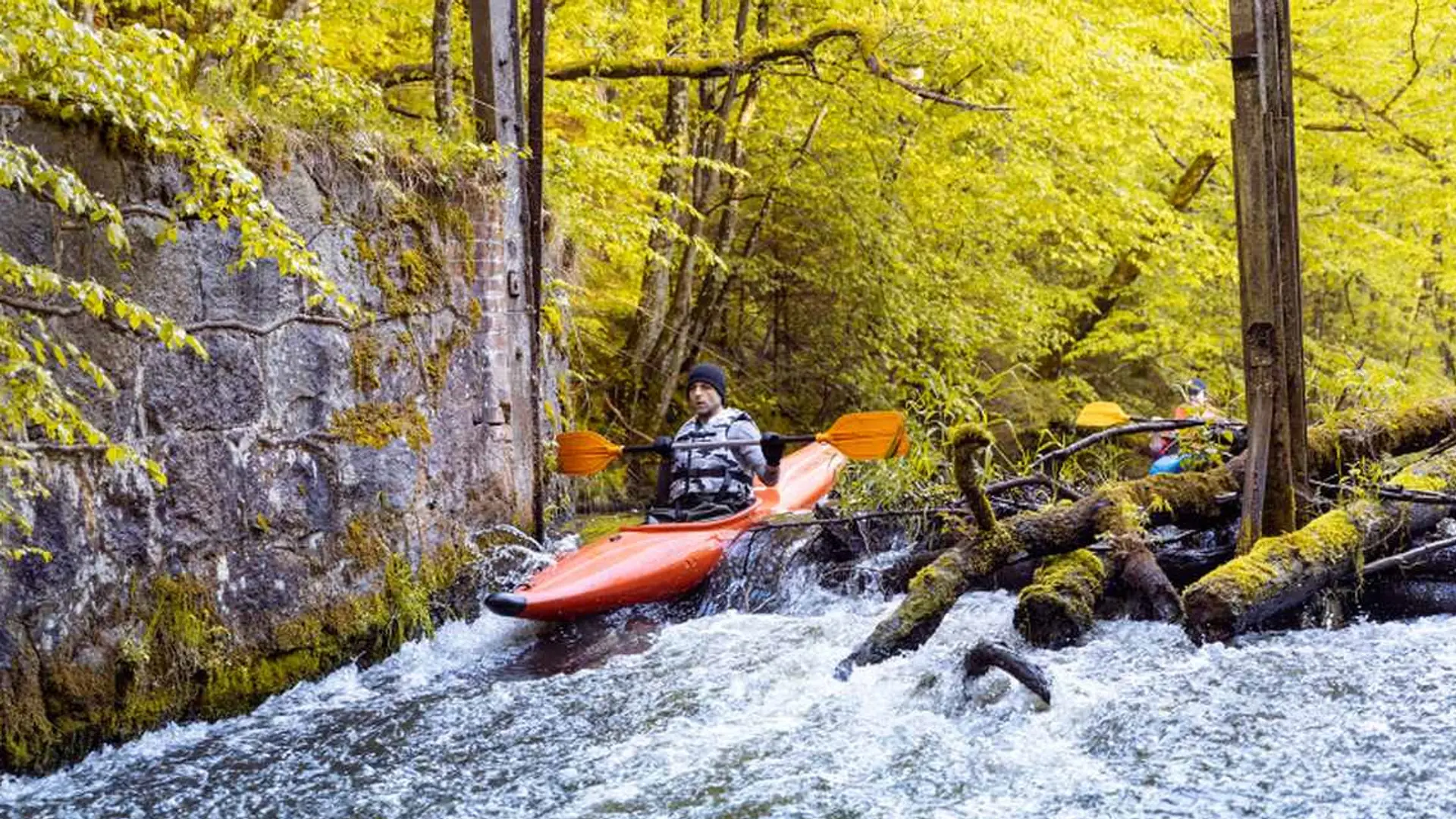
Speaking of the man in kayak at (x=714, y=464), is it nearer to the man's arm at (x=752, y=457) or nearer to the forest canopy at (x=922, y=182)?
the man's arm at (x=752, y=457)

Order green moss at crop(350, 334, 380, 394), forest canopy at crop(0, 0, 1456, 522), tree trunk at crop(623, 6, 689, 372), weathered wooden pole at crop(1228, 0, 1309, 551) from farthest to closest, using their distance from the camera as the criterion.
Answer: tree trunk at crop(623, 6, 689, 372) → forest canopy at crop(0, 0, 1456, 522) → green moss at crop(350, 334, 380, 394) → weathered wooden pole at crop(1228, 0, 1309, 551)

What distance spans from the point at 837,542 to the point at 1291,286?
8.64 feet

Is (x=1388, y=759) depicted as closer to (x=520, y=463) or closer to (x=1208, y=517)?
(x=1208, y=517)

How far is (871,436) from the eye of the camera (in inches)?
265

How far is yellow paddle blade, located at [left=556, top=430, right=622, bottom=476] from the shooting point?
7.66 meters

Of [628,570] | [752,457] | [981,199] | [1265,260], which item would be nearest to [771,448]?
[752,457]

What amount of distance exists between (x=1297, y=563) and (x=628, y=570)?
3.20 metres

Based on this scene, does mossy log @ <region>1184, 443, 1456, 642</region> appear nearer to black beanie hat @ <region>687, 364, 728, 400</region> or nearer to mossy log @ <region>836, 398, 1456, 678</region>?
mossy log @ <region>836, 398, 1456, 678</region>

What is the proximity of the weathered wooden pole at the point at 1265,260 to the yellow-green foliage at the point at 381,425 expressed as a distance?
12.4 ft

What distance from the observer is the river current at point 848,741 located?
3719 millimetres

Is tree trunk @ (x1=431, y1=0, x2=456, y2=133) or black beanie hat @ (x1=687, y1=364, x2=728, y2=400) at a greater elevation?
tree trunk @ (x1=431, y1=0, x2=456, y2=133)

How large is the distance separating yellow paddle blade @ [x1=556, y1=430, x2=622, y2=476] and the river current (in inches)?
88.8

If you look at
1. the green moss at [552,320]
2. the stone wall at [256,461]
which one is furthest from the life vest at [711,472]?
the green moss at [552,320]

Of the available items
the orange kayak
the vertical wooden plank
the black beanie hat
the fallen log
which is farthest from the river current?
the vertical wooden plank
